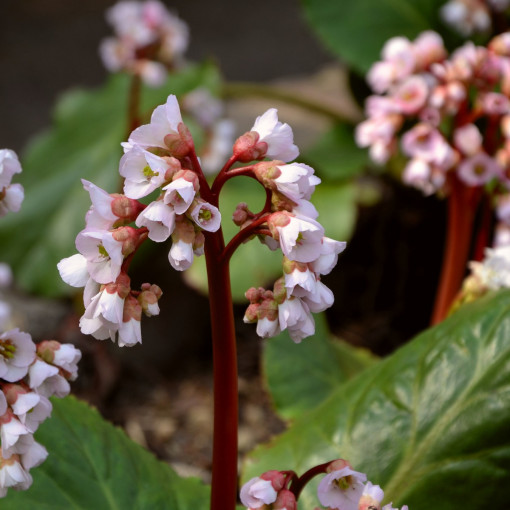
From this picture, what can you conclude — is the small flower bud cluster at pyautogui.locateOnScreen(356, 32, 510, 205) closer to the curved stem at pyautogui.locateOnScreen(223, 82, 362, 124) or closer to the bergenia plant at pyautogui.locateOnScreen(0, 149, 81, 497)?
the bergenia plant at pyautogui.locateOnScreen(0, 149, 81, 497)

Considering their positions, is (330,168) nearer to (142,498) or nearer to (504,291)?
(504,291)

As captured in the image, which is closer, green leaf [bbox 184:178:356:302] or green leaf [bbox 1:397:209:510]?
green leaf [bbox 1:397:209:510]

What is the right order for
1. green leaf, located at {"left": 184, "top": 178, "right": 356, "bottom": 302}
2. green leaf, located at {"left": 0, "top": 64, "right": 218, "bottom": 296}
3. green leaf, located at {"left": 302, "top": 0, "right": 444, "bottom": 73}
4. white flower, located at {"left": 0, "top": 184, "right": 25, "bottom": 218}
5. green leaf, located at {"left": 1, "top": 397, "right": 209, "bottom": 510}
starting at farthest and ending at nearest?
green leaf, located at {"left": 0, "top": 64, "right": 218, "bottom": 296}, green leaf, located at {"left": 302, "top": 0, "right": 444, "bottom": 73}, green leaf, located at {"left": 184, "top": 178, "right": 356, "bottom": 302}, green leaf, located at {"left": 1, "top": 397, "right": 209, "bottom": 510}, white flower, located at {"left": 0, "top": 184, "right": 25, "bottom": 218}

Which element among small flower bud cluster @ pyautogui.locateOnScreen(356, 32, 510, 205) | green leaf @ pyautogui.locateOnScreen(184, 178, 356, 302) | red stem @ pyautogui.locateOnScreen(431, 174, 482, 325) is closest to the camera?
small flower bud cluster @ pyautogui.locateOnScreen(356, 32, 510, 205)

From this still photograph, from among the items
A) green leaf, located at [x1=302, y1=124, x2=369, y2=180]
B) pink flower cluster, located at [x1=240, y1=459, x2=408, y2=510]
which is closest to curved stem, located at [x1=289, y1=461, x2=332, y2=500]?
pink flower cluster, located at [x1=240, y1=459, x2=408, y2=510]

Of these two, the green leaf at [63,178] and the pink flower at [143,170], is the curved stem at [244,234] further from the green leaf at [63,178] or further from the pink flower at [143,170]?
the green leaf at [63,178]

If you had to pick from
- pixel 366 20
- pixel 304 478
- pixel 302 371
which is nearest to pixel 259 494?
pixel 304 478

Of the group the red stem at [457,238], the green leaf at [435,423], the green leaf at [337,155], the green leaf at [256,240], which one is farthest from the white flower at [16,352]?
the green leaf at [337,155]
